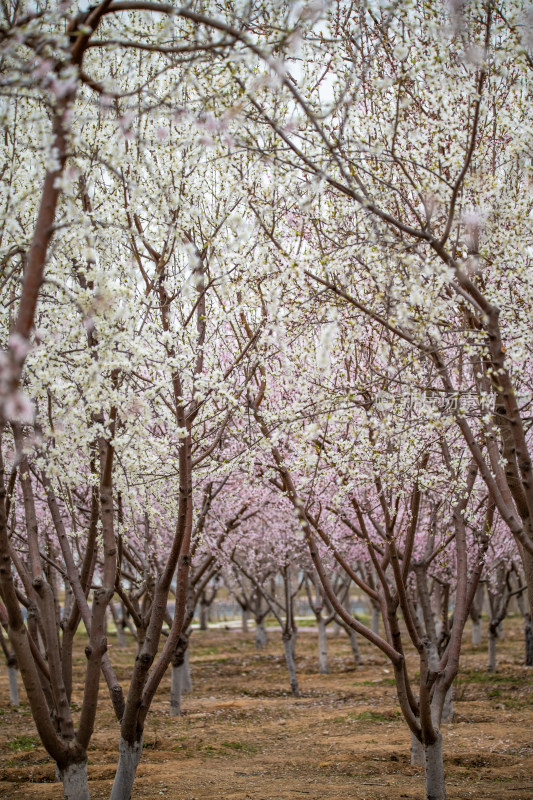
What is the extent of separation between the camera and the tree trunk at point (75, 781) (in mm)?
6277

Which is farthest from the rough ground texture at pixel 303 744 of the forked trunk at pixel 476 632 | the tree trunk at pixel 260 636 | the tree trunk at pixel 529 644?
the tree trunk at pixel 260 636

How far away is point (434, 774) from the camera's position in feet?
23.6

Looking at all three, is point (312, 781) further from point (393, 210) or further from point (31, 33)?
point (31, 33)

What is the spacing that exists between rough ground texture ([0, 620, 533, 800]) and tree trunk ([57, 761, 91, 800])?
5.24 feet

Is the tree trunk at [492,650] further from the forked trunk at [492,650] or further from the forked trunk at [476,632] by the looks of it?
the forked trunk at [476,632]

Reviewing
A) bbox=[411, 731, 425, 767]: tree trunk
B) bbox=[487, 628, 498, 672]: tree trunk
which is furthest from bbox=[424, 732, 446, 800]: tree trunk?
bbox=[487, 628, 498, 672]: tree trunk

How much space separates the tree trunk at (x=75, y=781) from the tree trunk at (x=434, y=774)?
335 centimetres

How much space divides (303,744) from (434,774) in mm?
5089

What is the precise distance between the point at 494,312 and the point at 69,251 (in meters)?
3.47

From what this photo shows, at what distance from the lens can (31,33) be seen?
362 cm

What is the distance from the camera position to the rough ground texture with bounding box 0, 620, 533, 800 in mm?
8297

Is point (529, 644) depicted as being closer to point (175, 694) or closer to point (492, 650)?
point (492, 650)

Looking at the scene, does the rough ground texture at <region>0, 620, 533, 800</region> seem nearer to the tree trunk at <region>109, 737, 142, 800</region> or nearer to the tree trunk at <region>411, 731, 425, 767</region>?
the tree trunk at <region>411, 731, 425, 767</region>

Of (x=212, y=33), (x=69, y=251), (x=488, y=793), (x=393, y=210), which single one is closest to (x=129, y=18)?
(x=212, y=33)
